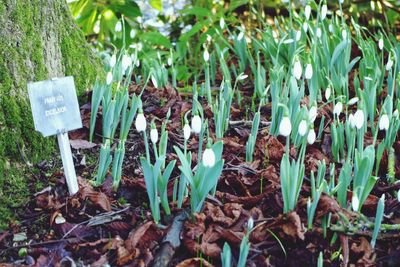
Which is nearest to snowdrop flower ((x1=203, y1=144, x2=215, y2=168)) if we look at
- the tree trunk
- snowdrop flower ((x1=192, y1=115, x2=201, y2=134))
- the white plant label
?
snowdrop flower ((x1=192, y1=115, x2=201, y2=134))

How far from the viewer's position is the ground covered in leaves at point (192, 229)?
1.80m

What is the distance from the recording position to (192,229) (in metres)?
1.85

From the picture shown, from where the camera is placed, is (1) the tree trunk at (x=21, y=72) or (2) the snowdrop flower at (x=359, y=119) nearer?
(2) the snowdrop flower at (x=359, y=119)

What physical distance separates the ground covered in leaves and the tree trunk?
0.09 meters

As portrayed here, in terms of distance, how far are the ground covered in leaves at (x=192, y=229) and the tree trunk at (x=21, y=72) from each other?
0.30 feet

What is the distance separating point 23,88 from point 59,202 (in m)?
0.52

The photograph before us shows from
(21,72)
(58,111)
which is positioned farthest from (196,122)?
(21,72)

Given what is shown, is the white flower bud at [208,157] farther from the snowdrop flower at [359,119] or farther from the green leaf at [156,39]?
the green leaf at [156,39]

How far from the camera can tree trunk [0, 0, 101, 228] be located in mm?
2172

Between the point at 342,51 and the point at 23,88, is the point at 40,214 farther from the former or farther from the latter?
the point at 342,51

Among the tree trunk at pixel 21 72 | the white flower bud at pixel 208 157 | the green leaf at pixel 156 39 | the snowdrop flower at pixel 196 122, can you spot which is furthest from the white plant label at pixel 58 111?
the green leaf at pixel 156 39

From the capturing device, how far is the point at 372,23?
4914 mm

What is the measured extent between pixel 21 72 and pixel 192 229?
0.98 m

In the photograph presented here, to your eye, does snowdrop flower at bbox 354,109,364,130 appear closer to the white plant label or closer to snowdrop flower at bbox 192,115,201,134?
snowdrop flower at bbox 192,115,201,134
